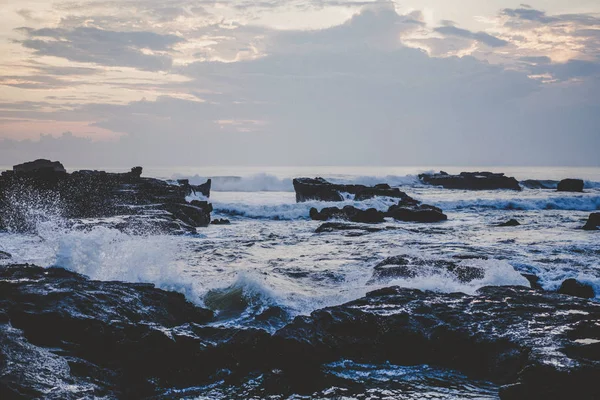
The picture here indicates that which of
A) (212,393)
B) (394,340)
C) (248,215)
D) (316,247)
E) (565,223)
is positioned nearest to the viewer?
(212,393)

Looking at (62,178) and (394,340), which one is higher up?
(62,178)

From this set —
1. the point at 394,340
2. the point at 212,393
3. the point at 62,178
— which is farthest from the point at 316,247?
the point at 62,178

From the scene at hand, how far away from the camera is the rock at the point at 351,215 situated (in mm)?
24578

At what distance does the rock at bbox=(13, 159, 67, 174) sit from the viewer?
2300 cm

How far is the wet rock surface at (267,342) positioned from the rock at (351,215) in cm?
1692

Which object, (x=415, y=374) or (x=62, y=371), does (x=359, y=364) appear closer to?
(x=415, y=374)

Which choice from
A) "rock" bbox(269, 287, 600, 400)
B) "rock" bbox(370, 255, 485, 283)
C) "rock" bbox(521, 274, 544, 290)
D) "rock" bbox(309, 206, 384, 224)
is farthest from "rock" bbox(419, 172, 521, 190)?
"rock" bbox(269, 287, 600, 400)

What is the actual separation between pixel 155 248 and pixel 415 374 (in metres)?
6.35

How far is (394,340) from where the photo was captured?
6699 mm

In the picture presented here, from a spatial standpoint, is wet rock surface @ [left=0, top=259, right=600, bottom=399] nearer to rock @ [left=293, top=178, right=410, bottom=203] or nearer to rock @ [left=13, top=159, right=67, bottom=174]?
rock @ [left=13, top=159, right=67, bottom=174]

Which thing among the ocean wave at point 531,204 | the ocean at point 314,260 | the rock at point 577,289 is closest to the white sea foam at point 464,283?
the ocean at point 314,260

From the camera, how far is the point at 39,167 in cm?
2380

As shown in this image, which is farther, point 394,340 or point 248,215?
point 248,215

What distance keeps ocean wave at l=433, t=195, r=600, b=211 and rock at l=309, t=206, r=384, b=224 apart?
11.9 metres
